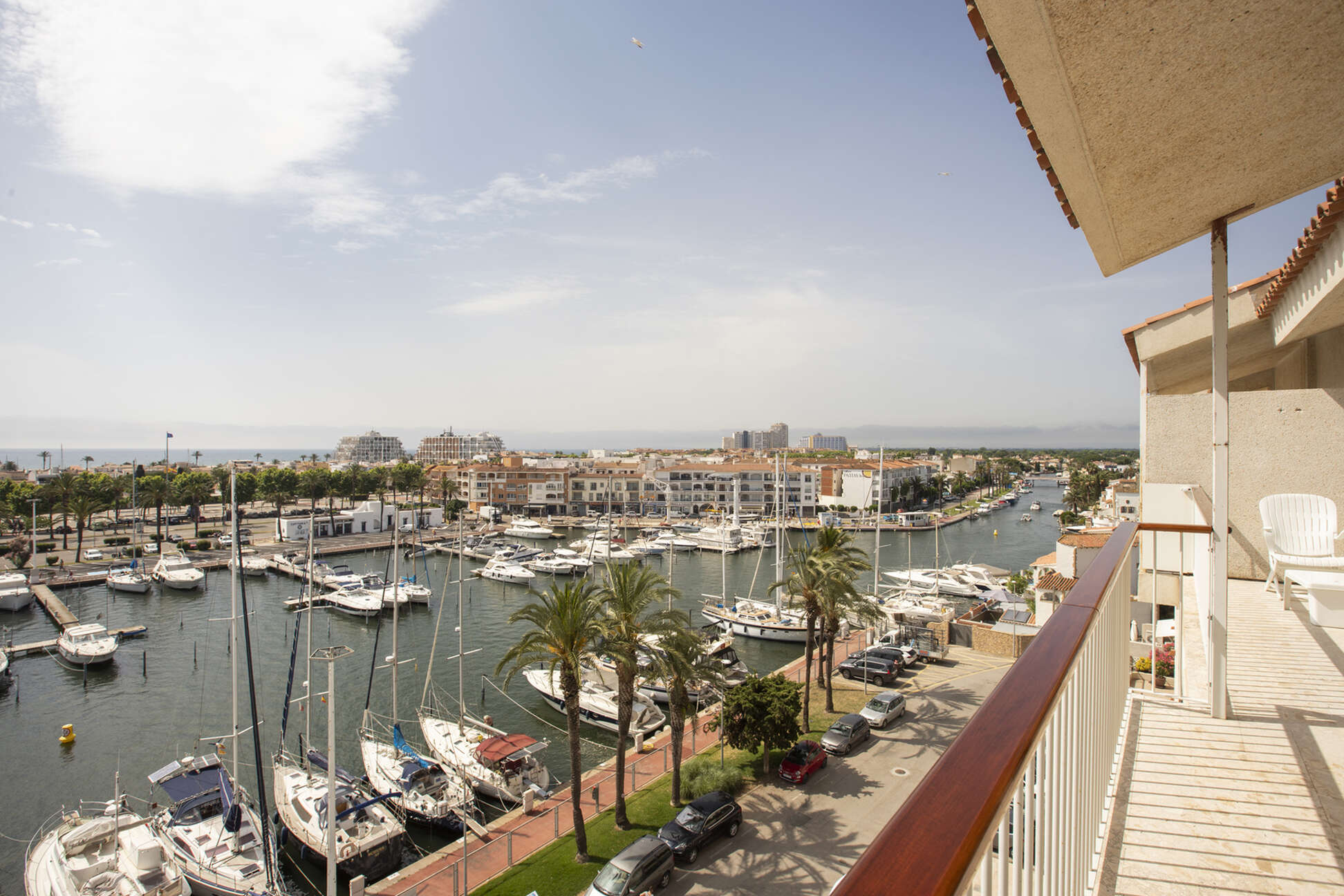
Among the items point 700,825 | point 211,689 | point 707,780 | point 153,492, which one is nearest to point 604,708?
point 707,780

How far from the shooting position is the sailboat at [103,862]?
10531 millimetres

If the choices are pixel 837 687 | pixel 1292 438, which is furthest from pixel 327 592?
pixel 1292 438

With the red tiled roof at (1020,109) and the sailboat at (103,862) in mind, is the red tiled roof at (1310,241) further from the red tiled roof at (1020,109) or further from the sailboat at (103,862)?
the sailboat at (103,862)

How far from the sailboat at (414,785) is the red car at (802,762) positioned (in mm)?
5847

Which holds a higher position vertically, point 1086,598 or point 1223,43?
point 1223,43

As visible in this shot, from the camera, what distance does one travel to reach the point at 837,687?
18391 mm

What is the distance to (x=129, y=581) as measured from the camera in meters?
32.9

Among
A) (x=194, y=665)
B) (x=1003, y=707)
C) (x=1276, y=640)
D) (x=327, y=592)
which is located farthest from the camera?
(x=327, y=592)

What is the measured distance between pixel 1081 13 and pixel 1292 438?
Result: 21.1ft

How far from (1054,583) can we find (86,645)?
31479 millimetres

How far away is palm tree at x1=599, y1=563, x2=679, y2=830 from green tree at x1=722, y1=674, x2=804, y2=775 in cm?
227

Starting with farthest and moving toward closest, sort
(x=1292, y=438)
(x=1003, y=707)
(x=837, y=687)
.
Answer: (x=837, y=687), (x=1292, y=438), (x=1003, y=707)

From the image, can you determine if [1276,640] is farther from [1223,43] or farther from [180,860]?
[180,860]

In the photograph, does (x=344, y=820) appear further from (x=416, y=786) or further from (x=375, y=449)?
(x=375, y=449)
